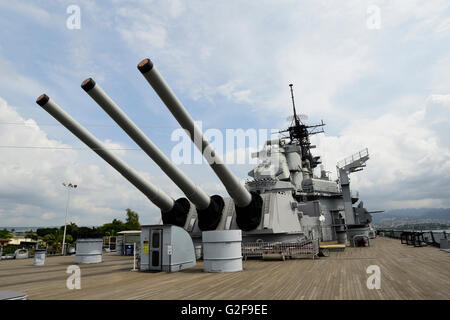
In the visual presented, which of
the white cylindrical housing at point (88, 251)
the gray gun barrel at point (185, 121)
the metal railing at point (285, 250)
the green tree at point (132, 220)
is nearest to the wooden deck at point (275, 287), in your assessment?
the gray gun barrel at point (185, 121)

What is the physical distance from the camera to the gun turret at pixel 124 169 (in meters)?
8.17

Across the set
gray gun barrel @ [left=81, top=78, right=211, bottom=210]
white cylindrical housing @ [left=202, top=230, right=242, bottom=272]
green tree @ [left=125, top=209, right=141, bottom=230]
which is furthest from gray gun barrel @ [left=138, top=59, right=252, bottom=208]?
green tree @ [left=125, top=209, right=141, bottom=230]

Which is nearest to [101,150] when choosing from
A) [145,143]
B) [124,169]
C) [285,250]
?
[124,169]

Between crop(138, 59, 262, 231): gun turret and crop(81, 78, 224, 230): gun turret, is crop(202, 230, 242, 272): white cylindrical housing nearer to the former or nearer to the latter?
crop(138, 59, 262, 231): gun turret

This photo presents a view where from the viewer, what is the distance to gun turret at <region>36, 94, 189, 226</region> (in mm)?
8172

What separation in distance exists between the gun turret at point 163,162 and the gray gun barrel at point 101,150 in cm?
130

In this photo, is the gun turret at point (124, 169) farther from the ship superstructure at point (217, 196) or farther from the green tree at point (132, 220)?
the green tree at point (132, 220)

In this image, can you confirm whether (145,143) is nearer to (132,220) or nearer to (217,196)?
(217,196)

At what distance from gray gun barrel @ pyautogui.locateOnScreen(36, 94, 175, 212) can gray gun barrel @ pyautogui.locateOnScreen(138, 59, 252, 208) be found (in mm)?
3053

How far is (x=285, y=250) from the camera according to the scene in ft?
36.0

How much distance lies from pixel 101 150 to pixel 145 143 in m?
1.69

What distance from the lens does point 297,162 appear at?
84.6 ft
